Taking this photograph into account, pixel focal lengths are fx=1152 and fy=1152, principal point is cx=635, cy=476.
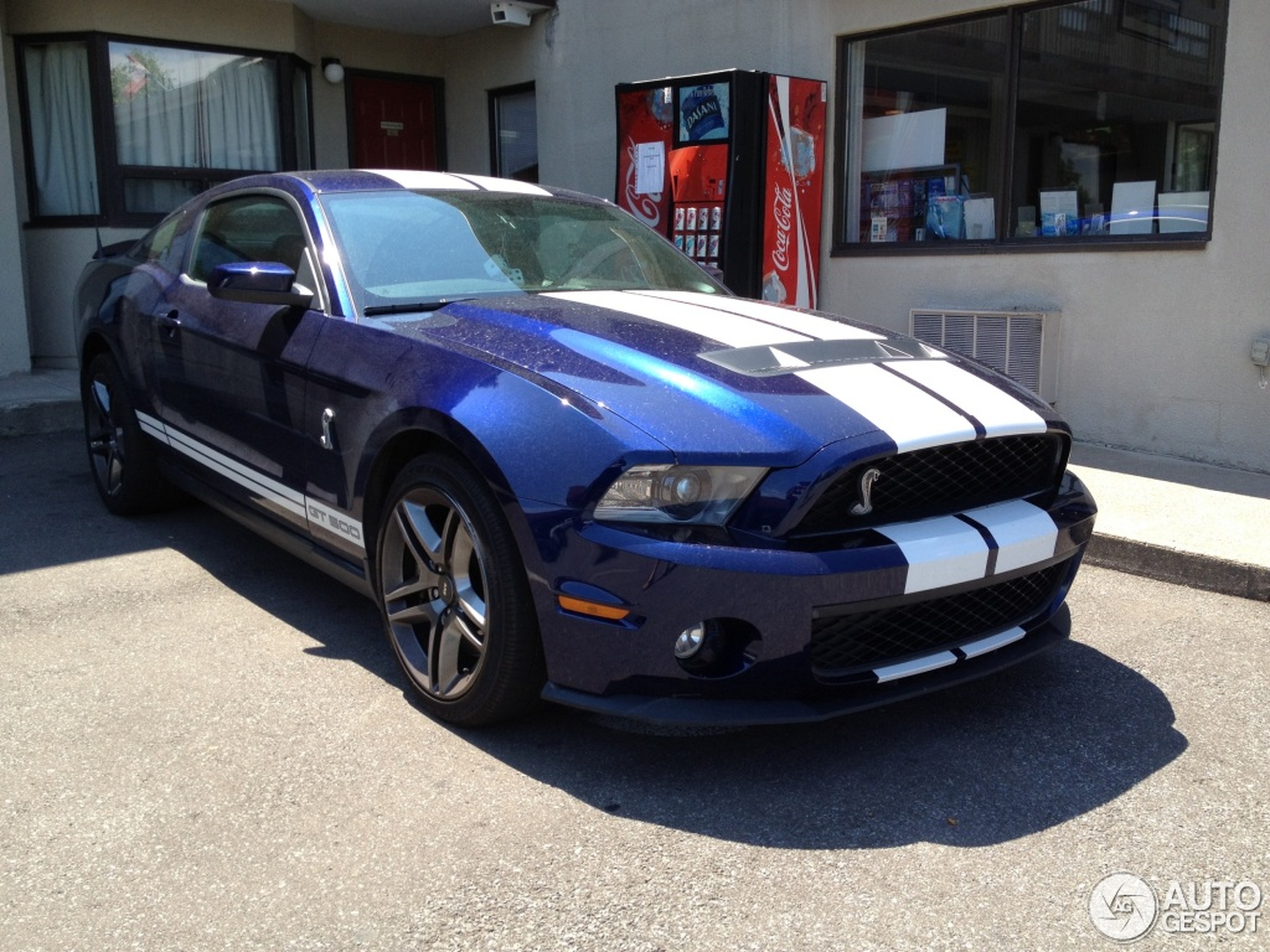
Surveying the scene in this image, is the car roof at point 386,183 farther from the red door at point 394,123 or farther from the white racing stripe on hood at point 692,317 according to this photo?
the red door at point 394,123

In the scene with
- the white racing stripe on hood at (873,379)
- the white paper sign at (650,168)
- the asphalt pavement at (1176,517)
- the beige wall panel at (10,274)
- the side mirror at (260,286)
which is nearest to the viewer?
the white racing stripe on hood at (873,379)

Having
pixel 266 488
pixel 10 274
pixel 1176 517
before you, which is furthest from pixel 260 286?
pixel 10 274

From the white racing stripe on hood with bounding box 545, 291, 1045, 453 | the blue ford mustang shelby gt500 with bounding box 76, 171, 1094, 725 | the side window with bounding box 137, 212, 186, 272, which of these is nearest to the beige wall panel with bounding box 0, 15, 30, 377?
the side window with bounding box 137, 212, 186, 272

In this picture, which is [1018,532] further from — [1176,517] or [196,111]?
[196,111]

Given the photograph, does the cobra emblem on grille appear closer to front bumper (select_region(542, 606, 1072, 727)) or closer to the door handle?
front bumper (select_region(542, 606, 1072, 727))

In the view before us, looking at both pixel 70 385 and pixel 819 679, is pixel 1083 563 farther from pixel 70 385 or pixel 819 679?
pixel 70 385

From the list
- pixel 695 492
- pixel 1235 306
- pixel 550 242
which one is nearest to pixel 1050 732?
pixel 695 492

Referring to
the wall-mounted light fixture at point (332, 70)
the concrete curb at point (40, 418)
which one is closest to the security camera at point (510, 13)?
the wall-mounted light fixture at point (332, 70)

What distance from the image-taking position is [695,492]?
8.87 feet

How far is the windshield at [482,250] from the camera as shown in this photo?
3.72 meters

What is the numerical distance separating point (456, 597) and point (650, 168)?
5913 millimetres

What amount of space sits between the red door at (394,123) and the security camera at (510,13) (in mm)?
1643

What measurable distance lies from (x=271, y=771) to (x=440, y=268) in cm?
170

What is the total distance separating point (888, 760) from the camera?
9.84 feet
